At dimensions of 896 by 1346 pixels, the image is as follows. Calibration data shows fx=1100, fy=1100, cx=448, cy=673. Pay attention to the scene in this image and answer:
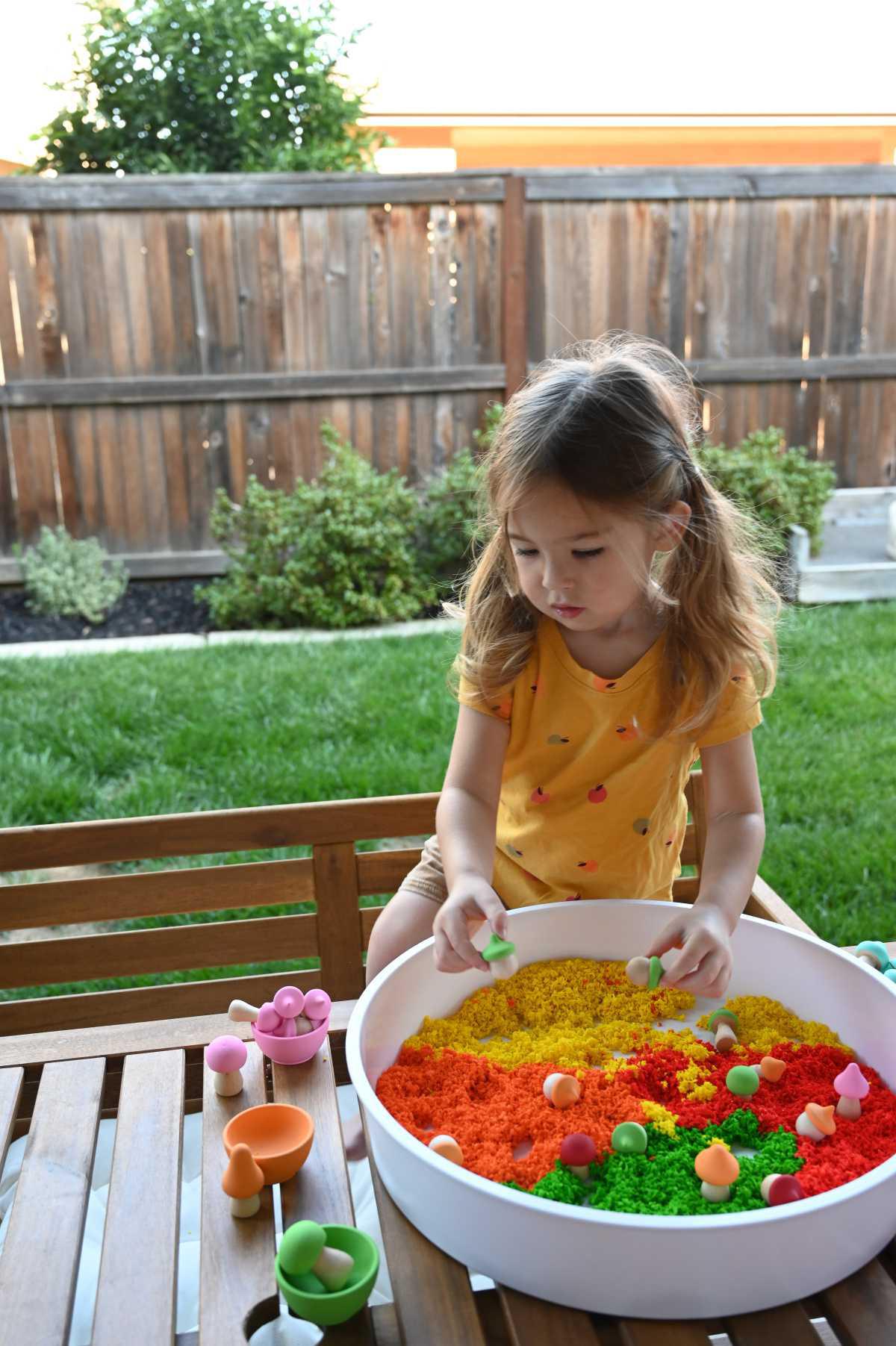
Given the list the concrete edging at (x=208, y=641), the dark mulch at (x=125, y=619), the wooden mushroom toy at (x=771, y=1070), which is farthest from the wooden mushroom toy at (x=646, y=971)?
the dark mulch at (x=125, y=619)

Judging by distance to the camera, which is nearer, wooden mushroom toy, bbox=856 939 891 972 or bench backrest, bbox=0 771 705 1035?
wooden mushroom toy, bbox=856 939 891 972

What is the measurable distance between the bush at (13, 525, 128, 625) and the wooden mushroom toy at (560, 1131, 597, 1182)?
383cm

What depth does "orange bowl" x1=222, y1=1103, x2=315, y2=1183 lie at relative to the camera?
890 mm

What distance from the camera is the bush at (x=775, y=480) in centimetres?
450

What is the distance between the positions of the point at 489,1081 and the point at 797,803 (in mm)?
1865

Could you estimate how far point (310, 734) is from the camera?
3.08 m

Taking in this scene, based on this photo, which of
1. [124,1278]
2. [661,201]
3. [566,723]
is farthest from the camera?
[661,201]

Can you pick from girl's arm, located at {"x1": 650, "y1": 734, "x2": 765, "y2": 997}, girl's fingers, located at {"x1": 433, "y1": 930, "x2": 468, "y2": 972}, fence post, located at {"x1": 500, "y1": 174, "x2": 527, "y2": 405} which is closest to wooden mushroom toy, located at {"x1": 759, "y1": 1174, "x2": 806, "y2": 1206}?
girl's arm, located at {"x1": 650, "y1": 734, "x2": 765, "y2": 997}

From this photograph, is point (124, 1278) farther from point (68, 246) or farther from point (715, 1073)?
point (68, 246)

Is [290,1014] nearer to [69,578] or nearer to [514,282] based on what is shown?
[69,578]

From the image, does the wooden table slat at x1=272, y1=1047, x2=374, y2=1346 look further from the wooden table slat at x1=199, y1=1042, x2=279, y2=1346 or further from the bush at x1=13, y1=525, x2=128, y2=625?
the bush at x1=13, y1=525, x2=128, y2=625

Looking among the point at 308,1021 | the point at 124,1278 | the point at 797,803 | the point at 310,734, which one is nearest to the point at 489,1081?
the point at 308,1021

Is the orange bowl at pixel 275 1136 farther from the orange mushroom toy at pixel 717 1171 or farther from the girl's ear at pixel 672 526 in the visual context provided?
the girl's ear at pixel 672 526

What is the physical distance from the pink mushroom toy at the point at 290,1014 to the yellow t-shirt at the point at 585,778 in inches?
18.1
